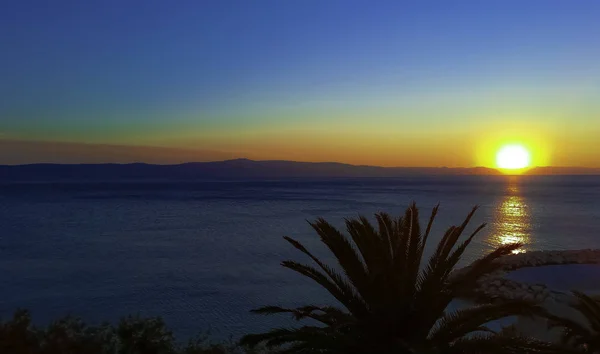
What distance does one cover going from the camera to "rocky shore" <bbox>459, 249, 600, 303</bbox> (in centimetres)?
2258

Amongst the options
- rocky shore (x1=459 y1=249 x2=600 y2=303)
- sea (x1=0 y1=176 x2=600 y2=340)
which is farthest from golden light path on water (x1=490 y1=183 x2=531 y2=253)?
rocky shore (x1=459 y1=249 x2=600 y2=303)

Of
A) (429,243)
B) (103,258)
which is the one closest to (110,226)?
(103,258)

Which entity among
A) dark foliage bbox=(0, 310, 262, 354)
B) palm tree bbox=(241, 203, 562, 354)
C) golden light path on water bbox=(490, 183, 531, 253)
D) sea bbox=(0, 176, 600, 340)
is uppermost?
palm tree bbox=(241, 203, 562, 354)

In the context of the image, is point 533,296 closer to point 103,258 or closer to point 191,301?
point 191,301

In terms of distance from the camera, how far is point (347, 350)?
7145 millimetres

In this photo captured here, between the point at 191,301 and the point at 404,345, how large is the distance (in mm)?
19005

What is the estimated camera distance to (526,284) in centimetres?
2544

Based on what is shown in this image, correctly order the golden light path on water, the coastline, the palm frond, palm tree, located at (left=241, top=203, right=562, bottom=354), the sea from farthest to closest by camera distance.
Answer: the golden light path on water, the sea, the coastline, the palm frond, palm tree, located at (left=241, top=203, right=562, bottom=354)

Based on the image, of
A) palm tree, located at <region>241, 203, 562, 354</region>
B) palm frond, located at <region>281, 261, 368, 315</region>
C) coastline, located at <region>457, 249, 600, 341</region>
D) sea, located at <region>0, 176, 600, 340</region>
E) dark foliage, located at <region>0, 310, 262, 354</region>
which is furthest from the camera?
sea, located at <region>0, 176, 600, 340</region>

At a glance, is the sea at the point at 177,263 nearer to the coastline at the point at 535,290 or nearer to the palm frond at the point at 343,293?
the coastline at the point at 535,290

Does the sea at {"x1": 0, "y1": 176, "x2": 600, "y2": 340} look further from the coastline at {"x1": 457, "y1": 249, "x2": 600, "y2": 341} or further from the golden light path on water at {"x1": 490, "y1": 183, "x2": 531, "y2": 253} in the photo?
the coastline at {"x1": 457, "y1": 249, "x2": 600, "y2": 341}

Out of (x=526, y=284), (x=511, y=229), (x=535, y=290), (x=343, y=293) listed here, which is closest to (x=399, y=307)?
(x=343, y=293)

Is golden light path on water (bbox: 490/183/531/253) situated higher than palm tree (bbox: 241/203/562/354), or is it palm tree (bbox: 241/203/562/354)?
palm tree (bbox: 241/203/562/354)

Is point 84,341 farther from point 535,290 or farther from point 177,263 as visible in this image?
point 177,263
